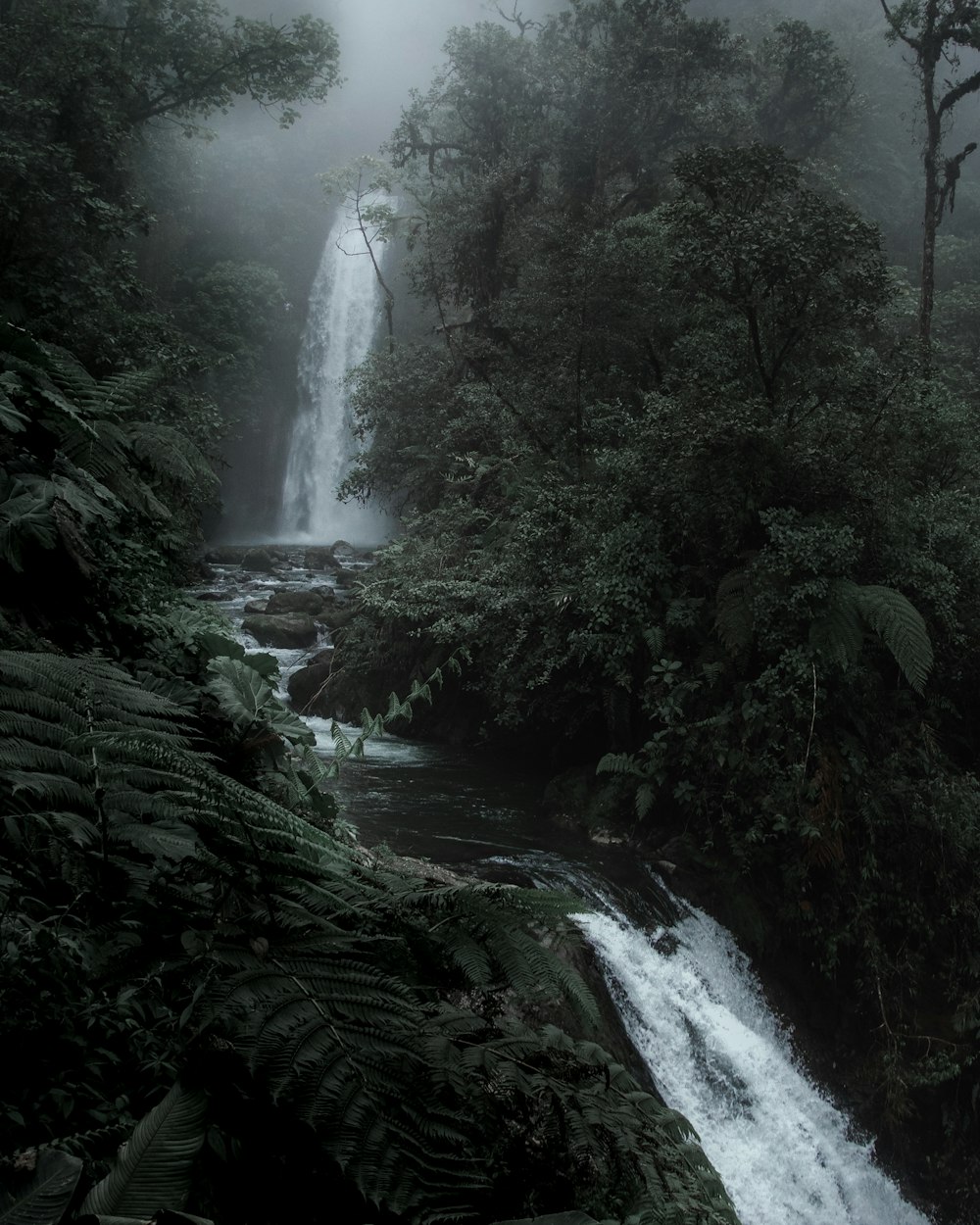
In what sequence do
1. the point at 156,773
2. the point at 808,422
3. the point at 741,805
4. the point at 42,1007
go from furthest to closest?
the point at 808,422 < the point at 741,805 < the point at 156,773 < the point at 42,1007

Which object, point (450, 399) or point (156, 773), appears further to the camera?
point (450, 399)

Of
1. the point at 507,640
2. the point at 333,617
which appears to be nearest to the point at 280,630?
the point at 333,617

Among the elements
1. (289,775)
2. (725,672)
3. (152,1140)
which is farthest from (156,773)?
(725,672)

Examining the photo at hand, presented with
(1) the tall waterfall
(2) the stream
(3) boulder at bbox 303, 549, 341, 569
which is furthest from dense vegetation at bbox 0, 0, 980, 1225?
(1) the tall waterfall

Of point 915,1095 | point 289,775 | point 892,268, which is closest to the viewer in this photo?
point 289,775

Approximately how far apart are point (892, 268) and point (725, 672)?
12.9 m

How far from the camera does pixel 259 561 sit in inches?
859

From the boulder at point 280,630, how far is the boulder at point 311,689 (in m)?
1.86

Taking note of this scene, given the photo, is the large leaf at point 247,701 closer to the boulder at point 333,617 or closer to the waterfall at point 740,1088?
the waterfall at point 740,1088

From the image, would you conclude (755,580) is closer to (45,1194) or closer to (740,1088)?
(740,1088)

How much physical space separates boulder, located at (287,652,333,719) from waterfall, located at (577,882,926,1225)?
6217mm

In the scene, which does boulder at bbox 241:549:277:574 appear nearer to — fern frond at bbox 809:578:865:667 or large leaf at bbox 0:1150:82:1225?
fern frond at bbox 809:578:865:667

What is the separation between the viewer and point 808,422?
803 cm

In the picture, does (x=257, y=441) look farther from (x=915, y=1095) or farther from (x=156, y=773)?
(x=156, y=773)
